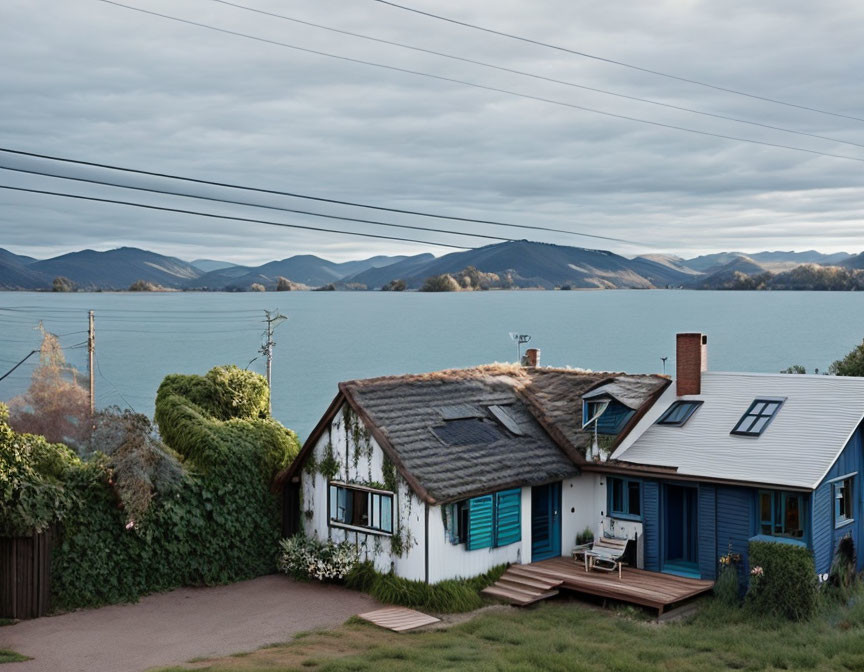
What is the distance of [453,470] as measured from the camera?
2089 cm

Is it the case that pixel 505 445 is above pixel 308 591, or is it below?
above

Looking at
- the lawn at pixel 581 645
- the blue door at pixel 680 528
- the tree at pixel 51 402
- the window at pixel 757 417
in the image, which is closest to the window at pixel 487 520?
the lawn at pixel 581 645

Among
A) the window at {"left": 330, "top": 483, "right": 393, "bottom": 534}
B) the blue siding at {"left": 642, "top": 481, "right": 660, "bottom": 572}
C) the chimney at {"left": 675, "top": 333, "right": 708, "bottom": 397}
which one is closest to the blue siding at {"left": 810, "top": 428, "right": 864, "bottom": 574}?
the blue siding at {"left": 642, "top": 481, "right": 660, "bottom": 572}

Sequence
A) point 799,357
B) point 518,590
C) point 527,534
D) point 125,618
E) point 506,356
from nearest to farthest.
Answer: point 125,618
point 518,590
point 527,534
point 799,357
point 506,356

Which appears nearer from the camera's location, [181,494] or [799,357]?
[181,494]

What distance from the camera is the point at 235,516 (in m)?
22.3

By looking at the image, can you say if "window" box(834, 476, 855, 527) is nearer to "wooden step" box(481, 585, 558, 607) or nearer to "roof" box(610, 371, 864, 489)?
"roof" box(610, 371, 864, 489)

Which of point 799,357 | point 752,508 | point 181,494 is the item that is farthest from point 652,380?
point 799,357

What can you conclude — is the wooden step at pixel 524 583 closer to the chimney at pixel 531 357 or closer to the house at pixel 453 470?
the house at pixel 453 470

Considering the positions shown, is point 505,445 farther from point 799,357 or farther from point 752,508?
point 799,357

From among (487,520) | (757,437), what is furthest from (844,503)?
(487,520)

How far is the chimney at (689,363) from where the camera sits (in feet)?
78.8

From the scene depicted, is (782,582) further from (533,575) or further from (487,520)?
(487,520)

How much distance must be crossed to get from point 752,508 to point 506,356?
62.8 m
